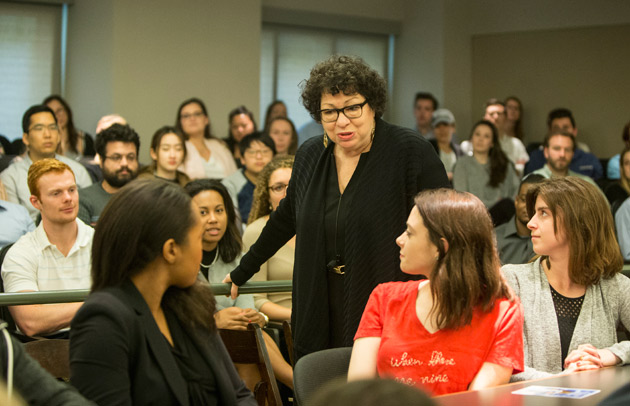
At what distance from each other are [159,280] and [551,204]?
1.35 meters

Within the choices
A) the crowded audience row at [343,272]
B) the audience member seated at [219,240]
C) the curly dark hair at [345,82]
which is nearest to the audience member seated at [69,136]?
the audience member seated at [219,240]

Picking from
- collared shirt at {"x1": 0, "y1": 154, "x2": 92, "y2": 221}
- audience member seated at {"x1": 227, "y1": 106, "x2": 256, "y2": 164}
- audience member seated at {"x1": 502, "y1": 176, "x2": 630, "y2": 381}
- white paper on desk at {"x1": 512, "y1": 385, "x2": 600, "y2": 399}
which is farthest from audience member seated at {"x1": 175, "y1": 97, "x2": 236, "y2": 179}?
white paper on desk at {"x1": 512, "y1": 385, "x2": 600, "y2": 399}

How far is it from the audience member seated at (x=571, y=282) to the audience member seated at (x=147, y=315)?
1.11 meters

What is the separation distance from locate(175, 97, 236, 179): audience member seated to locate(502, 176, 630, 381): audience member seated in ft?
12.9

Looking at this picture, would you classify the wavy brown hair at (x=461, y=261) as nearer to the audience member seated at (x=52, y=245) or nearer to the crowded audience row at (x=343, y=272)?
the crowded audience row at (x=343, y=272)

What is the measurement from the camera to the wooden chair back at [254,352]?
2.85m

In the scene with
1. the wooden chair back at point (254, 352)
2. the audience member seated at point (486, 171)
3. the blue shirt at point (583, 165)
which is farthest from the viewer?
the blue shirt at point (583, 165)

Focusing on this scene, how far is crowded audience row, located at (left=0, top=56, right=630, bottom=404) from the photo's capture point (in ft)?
5.69

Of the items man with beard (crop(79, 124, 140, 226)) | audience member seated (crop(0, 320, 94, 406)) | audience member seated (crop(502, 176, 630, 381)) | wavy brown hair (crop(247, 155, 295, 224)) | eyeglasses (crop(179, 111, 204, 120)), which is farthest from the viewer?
eyeglasses (crop(179, 111, 204, 120))

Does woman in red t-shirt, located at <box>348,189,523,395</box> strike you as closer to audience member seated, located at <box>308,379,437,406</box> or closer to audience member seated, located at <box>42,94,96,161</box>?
audience member seated, located at <box>308,379,437,406</box>

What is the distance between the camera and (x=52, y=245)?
3436 millimetres

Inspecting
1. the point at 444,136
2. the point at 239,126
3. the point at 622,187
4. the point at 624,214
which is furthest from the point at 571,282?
the point at 444,136

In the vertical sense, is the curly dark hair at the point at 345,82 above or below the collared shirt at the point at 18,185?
above

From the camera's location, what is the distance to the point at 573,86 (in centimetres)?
888
